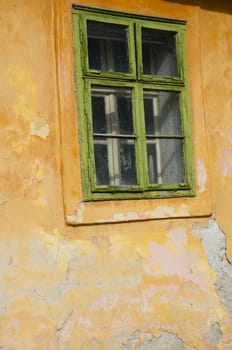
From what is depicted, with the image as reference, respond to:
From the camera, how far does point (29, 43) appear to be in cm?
400

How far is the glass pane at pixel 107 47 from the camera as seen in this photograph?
4281mm

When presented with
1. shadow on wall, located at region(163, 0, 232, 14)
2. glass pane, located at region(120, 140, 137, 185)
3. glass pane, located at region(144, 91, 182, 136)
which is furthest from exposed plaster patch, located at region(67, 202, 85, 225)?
shadow on wall, located at region(163, 0, 232, 14)

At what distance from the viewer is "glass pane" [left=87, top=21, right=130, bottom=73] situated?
4.28m

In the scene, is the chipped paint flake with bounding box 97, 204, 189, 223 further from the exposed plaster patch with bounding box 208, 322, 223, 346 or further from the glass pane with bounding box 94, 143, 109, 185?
the exposed plaster patch with bounding box 208, 322, 223, 346

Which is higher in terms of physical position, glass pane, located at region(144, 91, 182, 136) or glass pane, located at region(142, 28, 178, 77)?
glass pane, located at region(142, 28, 178, 77)

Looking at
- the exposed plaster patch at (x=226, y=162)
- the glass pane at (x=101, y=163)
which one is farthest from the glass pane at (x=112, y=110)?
the exposed plaster patch at (x=226, y=162)

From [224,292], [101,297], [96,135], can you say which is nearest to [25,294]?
[101,297]

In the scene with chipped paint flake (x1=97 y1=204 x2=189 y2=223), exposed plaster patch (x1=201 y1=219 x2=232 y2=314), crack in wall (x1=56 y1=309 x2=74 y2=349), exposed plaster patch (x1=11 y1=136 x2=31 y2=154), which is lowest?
crack in wall (x1=56 y1=309 x2=74 y2=349)

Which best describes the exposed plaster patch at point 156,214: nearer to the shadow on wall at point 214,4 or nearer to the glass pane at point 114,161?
the glass pane at point 114,161

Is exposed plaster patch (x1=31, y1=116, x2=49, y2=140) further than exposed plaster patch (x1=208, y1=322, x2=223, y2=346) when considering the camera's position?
No

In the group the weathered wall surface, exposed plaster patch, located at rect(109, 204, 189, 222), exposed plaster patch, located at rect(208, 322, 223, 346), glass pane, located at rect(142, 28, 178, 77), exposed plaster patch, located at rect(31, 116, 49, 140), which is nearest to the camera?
the weathered wall surface

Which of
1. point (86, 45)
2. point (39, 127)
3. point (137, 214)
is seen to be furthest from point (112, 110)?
point (137, 214)

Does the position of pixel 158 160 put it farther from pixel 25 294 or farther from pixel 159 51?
pixel 25 294

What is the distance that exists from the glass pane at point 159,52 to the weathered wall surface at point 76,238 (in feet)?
0.45
